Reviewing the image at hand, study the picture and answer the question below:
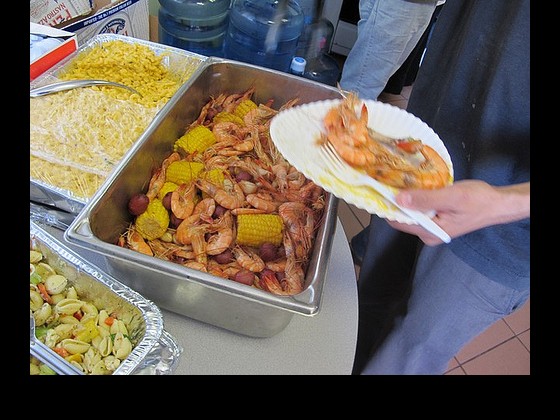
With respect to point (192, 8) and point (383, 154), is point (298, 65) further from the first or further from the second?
point (383, 154)

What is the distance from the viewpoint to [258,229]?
1.01 m

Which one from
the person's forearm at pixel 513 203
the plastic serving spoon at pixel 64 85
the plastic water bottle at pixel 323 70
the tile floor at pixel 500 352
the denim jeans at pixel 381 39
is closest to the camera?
the person's forearm at pixel 513 203

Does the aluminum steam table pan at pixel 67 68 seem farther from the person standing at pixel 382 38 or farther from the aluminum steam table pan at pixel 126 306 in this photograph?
the person standing at pixel 382 38

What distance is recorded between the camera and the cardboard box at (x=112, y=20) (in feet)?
4.65

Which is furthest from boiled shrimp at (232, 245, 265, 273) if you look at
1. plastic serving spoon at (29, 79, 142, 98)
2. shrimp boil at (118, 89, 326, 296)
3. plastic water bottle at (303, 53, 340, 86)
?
plastic water bottle at (303, 53, 340, 86)

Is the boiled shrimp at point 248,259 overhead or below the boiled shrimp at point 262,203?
below

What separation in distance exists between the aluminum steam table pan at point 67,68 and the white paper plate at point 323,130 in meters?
0.39

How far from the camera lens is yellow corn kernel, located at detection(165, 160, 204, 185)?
109cm

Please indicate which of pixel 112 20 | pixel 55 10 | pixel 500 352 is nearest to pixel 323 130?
pixel 112 20

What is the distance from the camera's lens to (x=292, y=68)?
1.82m

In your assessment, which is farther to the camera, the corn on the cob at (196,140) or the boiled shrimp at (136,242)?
the corn on the cob at (196,140)

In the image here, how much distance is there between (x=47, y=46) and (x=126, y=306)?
35.0 inches

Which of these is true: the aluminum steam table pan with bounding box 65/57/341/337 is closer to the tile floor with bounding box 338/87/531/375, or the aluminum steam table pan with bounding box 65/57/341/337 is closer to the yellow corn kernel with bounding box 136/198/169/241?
the yellow corn kernel with bounding box 136/198/169/241

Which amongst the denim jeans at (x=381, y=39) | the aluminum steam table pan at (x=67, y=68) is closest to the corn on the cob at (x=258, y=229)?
the aluminum steam table pan at (x=67, y=68)
